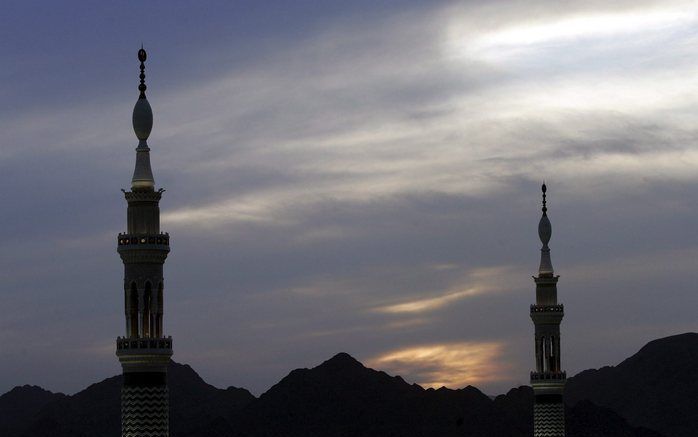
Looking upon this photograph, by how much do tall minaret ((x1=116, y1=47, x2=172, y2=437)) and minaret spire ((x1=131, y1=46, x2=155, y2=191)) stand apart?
0.04 meters

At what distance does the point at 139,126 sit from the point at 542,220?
36.4m

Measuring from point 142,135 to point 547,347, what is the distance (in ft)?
119

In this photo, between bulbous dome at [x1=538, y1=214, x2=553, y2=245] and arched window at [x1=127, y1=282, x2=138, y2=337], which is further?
bulbous dome at [x1=538, y1=214, x2=553, y2=245]

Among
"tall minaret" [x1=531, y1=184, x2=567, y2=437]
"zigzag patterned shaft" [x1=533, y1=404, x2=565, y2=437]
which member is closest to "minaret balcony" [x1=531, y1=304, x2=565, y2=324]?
"tall minaret" [x1=531, y1=184, x2=567, y2=437]

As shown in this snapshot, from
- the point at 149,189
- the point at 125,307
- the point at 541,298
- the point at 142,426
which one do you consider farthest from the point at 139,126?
the point at 541,298

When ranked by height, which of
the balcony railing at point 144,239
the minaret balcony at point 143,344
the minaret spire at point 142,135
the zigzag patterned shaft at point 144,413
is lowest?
the zigzag patterned shaft at point 144,413

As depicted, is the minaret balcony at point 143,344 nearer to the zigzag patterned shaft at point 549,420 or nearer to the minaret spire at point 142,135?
the minaret spire at point 142,135

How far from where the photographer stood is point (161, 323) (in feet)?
166

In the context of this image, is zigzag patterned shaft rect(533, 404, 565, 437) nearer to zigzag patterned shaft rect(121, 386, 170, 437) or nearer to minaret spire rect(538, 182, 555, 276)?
minaret spire rect(538, 182, 555, 276)

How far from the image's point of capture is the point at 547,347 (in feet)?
265

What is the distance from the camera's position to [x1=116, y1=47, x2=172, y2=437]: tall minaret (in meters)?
49.6

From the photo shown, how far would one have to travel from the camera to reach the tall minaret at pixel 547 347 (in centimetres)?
8000

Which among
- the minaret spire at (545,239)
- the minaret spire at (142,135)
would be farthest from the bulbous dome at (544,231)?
the minaret spire at (142,135)

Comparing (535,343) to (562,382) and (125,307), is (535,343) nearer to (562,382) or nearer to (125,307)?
(562,382)
